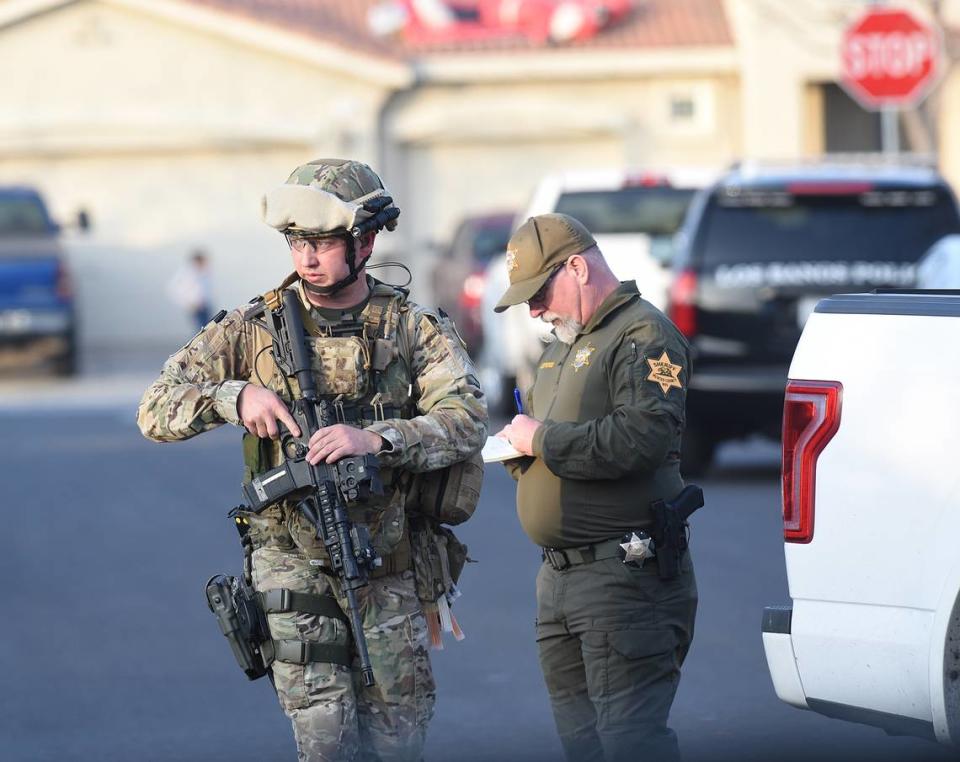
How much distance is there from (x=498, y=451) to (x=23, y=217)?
18787 millimetres

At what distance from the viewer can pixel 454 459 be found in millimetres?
4609

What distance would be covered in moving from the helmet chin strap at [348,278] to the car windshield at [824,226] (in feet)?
23.7

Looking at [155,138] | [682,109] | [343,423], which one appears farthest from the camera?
[682,109]

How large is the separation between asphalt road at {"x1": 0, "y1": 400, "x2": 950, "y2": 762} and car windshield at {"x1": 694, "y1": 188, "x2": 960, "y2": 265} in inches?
61.2

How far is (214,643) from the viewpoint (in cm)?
837

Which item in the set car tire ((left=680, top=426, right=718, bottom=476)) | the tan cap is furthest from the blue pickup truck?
the tan cap

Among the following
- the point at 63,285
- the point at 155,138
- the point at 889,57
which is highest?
the point at 889,57

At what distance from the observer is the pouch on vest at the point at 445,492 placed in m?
4.68

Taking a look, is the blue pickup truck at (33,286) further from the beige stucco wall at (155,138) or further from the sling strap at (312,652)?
the sling strap at (312,652)

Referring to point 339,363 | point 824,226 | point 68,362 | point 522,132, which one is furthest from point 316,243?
point 522,132

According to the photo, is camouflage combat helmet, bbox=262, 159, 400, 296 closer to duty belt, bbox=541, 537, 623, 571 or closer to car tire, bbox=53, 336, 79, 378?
duty belt, bbox=541, 537, 623, 571

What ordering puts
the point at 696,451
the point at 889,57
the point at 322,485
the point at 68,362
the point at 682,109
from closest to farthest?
the point at 322,485, the point at 696,451, the point at 889,57, the point at 68,362, the point at 682,109

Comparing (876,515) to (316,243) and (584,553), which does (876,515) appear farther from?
(316,243)

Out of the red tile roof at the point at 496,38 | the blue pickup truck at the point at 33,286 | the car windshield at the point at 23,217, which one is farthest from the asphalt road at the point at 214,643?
the red tile roof at the point at 496,38
